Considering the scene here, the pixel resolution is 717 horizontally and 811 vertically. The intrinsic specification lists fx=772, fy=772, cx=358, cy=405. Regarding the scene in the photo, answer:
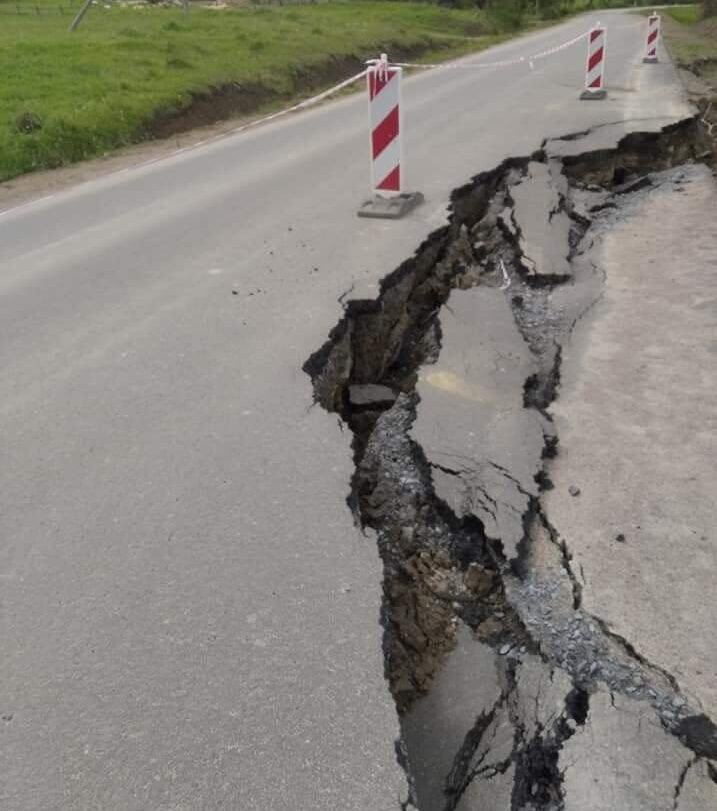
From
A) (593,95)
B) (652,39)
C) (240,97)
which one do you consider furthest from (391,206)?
(652,39)

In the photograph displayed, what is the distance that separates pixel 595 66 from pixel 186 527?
43.6 feet

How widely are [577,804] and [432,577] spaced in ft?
3.94

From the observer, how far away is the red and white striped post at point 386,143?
679cm

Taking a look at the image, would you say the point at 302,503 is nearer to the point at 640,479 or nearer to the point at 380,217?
the point at 640,479

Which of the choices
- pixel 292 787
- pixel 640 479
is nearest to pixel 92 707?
pixel 292 787

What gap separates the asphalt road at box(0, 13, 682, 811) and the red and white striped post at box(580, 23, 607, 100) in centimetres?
732

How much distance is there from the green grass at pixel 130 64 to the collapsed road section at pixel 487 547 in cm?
732

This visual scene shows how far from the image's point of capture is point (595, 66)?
1375cm

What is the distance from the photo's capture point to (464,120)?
473 inches

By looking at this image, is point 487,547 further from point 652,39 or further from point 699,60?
point 699,60

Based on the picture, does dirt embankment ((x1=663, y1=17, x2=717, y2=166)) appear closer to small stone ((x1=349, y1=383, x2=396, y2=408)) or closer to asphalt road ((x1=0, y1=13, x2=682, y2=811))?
asphalt road ((x1=0, y1=13, x2=682, y2=811))

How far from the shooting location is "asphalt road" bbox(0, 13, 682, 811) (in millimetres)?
2332

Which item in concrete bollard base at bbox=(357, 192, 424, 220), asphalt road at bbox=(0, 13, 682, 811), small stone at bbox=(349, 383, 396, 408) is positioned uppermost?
asphalt road at bbox=(0, 13, 682, 811)

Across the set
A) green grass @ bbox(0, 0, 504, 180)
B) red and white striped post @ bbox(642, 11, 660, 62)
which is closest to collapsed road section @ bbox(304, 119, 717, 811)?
green grass @ bbox(0, 0, 504, 180)
